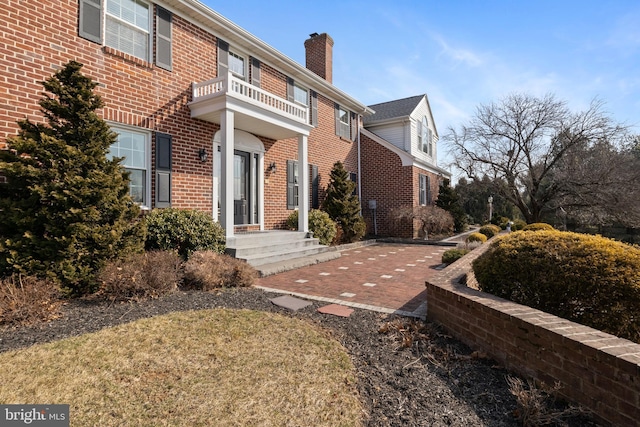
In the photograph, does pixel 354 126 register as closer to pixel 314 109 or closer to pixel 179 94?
pixel 314 109

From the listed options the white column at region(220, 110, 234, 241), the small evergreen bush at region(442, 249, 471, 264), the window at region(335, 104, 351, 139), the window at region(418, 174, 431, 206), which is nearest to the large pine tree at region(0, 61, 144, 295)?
the white column at region(220, 110, 234, 241)

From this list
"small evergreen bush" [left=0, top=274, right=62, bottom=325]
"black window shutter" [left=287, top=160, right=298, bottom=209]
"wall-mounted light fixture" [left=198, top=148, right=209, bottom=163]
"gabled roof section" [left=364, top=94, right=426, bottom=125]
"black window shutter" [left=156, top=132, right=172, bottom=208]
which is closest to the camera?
"small evergreen bush" [left=0, top=274, right=62, bottom=325]

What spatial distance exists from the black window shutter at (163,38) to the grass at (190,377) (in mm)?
6323

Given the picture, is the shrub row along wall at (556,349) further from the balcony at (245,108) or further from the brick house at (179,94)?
the balcony at (245,108)

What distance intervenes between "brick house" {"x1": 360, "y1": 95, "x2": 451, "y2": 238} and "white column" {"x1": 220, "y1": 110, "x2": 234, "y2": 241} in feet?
29.7

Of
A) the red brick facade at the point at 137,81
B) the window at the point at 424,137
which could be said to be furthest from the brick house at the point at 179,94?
the window at the point at 424,137

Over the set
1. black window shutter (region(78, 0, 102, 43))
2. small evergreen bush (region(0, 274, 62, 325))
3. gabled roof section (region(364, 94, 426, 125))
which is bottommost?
small evergreen bush (region(0, 274, 62, 325))

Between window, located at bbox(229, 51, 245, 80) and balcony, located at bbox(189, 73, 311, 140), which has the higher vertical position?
window, located at bbox(229, 51, 245, 80)

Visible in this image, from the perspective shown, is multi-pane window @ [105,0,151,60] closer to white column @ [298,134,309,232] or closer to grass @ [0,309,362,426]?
white column @ [298,134,309,232]

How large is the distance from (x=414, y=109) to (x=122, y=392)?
16862mm

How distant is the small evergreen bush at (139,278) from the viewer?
14.3 feet

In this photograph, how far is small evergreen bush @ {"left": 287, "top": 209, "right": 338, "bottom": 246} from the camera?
10.1m

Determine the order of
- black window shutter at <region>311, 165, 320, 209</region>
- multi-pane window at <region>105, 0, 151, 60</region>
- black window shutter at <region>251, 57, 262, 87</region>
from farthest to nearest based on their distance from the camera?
1. black window shutter at <region>311, 165, 320, 209</region>
2. black window shutter at <region>251, 57, 262, 87</region>
3. multi-pane window at <region>105, 0, 151, 60</region>

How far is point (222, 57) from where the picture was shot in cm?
869
